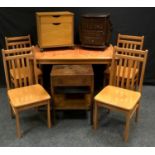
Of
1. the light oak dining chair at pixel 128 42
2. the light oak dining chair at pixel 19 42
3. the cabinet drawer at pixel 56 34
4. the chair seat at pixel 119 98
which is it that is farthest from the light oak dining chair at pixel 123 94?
the light oak dining chair at pixel 19 42

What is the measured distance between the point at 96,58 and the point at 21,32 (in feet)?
4.01

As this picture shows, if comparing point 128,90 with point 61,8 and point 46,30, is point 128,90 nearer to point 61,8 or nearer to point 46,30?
point 46,30

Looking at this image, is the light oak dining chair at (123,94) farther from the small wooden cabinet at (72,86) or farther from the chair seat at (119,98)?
the small wooden cabinet at (72,86)

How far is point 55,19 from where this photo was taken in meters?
2.49

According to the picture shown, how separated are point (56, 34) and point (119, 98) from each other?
3.60 feet

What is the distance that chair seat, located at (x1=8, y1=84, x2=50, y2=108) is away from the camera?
2.10 m

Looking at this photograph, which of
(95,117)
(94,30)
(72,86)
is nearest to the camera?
(95,117)

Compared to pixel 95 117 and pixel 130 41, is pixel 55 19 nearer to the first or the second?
pixel 130 41

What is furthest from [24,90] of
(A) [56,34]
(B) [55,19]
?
(B) [55,19]

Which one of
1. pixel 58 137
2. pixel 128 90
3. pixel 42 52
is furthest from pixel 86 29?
pixel 58 137

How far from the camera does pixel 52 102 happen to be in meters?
2.38

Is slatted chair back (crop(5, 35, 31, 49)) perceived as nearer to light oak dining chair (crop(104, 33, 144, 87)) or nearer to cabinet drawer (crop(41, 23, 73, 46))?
cabinet drawer (crop(41, 23, 73, 46))

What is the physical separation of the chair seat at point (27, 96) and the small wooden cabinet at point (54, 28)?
1.97ft

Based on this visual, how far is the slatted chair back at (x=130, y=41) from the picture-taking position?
9.03ft
